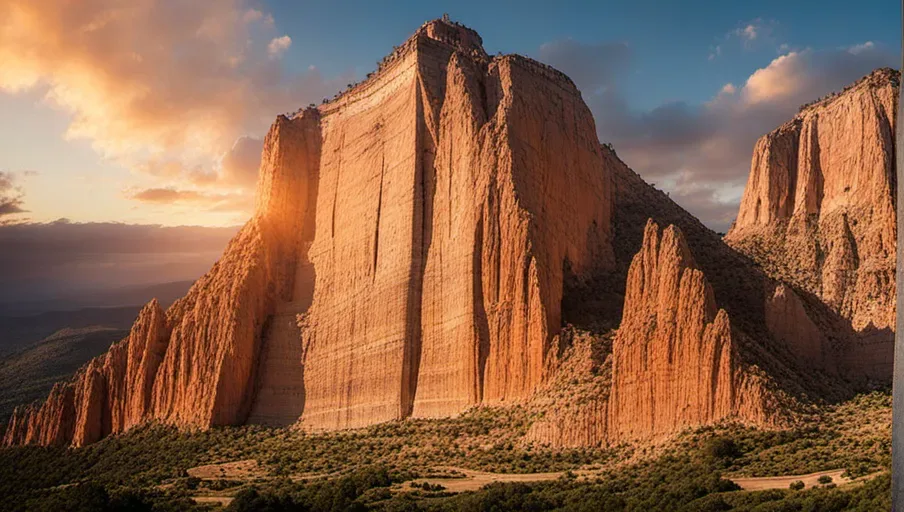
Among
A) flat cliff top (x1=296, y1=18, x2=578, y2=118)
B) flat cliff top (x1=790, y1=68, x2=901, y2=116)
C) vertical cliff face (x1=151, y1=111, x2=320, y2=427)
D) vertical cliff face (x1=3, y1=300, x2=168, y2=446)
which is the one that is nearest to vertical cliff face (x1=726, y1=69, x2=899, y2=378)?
flat cliff top (x1=790, y1=68, x2=901, y2=116)

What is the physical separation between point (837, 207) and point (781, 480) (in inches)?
1448

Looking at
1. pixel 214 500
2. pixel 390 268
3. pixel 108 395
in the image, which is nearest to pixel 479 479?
pixel 214 500

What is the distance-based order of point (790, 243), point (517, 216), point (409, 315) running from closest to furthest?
point (517, 216) < point (409, 315) < point (790, 243)

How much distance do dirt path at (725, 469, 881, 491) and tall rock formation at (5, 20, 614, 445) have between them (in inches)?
681

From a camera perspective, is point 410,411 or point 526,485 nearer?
point 526,485

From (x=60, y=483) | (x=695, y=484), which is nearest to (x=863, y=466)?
(x=695, y=484)

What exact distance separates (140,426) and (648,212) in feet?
126

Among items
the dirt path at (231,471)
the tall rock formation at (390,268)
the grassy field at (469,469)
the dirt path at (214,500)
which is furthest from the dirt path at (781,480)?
the dirt path at (231,471)

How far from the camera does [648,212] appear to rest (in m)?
82.1

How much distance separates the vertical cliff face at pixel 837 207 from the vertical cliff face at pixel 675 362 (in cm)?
1243

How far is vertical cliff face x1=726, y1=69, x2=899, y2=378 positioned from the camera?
2753 inches

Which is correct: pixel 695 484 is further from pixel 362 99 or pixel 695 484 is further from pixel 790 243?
pixel 362 99

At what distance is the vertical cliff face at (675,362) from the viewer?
175 ft

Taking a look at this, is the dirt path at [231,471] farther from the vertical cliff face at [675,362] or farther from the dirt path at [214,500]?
the vertical cliff face at [675,362]
